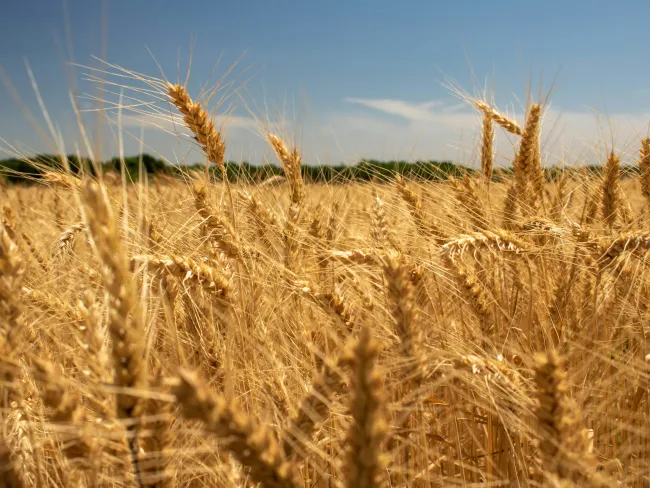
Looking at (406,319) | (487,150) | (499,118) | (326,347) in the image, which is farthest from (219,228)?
(499,118)

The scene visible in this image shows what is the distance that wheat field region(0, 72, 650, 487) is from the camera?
76cm

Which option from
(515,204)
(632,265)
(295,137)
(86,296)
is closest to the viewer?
(86,296)

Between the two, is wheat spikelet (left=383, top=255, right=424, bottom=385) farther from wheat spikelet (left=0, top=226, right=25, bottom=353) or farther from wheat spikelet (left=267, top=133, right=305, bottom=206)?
wheat spikelet (left=267, top=133, right=305, bottom=206)

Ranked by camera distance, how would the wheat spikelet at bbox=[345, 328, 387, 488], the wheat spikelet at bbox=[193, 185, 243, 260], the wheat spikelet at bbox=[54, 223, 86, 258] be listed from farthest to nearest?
the wheat spikelet at bbox=[54, 223, 86, 258], the wheat spikelet at bbox=[193, 185, 243, 260], the wheat spikelet at bbox=[345, 328, 387, 488]

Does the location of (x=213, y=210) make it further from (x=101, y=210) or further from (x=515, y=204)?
(x=515, y=204)

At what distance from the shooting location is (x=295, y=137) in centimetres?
249

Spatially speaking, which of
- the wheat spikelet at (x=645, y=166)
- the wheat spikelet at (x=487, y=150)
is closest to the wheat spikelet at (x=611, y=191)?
the wheat spikelet at (x=645, y=166)

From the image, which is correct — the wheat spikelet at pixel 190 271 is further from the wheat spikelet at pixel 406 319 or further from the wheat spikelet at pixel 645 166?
the wheat spikelet at pixel 645 166

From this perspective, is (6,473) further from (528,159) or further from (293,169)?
(528,159)

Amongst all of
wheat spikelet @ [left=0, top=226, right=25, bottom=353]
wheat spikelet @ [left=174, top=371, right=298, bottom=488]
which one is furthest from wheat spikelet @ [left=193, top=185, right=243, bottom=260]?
wheat spikelet @ [left=174, top=371, right=298, bottom=488]

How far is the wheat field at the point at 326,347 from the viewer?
759 millimetres

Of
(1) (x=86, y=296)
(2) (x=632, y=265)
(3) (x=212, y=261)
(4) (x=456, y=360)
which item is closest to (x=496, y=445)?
(4) (x=456, y=360)

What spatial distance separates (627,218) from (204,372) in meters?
2.10

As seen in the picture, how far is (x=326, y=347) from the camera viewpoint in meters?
1.57
